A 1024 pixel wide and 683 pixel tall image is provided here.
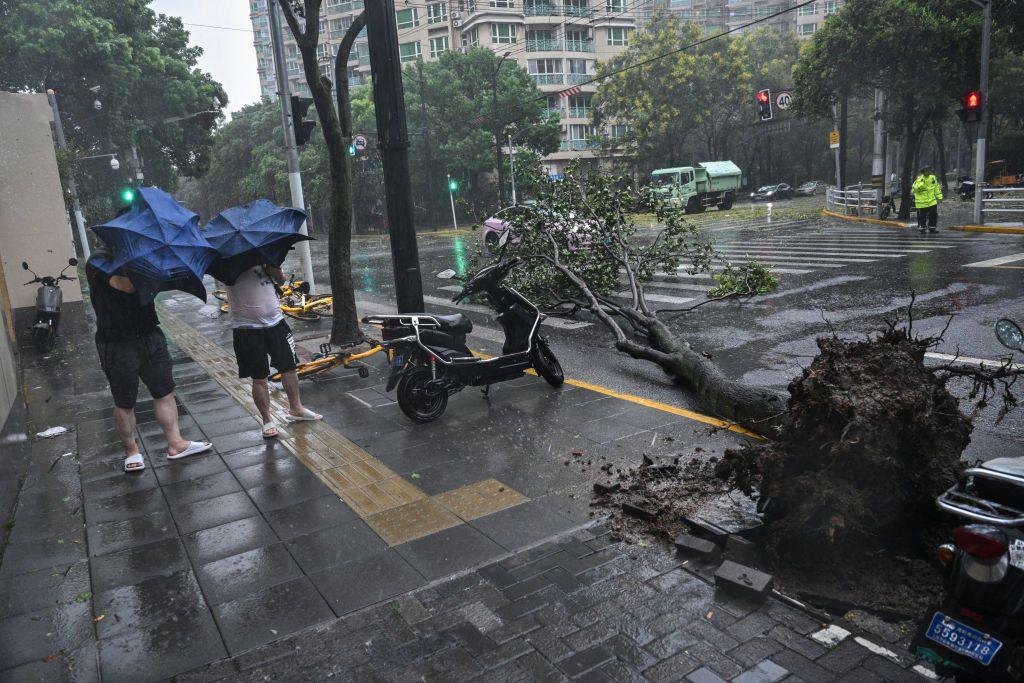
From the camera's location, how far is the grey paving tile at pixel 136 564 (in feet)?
13.4

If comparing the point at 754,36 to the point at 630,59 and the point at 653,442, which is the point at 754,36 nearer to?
the point at 630,59

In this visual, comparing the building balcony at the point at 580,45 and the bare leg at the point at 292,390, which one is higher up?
the building balcony at the point at 580,45

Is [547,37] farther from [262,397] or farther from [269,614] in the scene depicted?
[269,614]

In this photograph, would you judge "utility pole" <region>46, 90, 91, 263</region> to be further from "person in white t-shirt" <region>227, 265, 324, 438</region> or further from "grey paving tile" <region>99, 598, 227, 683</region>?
"grey paving tile" <region>99, 598, 227, 683</region>

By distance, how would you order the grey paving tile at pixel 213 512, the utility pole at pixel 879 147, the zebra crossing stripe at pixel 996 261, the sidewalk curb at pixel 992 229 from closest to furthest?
1. the grey paving tile at pixel 213 512
2. the zebra crossing stripe at pixel 996 261
3. the sidewalk curb at pixel 992 229
4. the utility pole at pixel 879 147

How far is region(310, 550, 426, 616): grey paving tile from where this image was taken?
372cm

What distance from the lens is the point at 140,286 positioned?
5219mm

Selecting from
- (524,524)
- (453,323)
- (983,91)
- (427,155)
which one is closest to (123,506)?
(524,524)

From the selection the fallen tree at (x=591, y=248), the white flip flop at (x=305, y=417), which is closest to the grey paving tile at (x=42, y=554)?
the white flip flop at (x=305, y=417)

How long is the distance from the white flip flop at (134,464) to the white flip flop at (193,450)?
0.86 ft

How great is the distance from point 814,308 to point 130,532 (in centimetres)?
935

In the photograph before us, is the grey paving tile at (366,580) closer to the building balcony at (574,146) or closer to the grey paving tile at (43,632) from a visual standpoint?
the grey paving tile at (43,632)

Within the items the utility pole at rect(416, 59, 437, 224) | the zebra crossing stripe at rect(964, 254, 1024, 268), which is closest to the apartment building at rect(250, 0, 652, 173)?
the utility pole at rect(416, 59, 437, 224)

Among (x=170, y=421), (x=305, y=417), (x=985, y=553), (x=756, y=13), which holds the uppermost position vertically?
(x=756, y=13)
